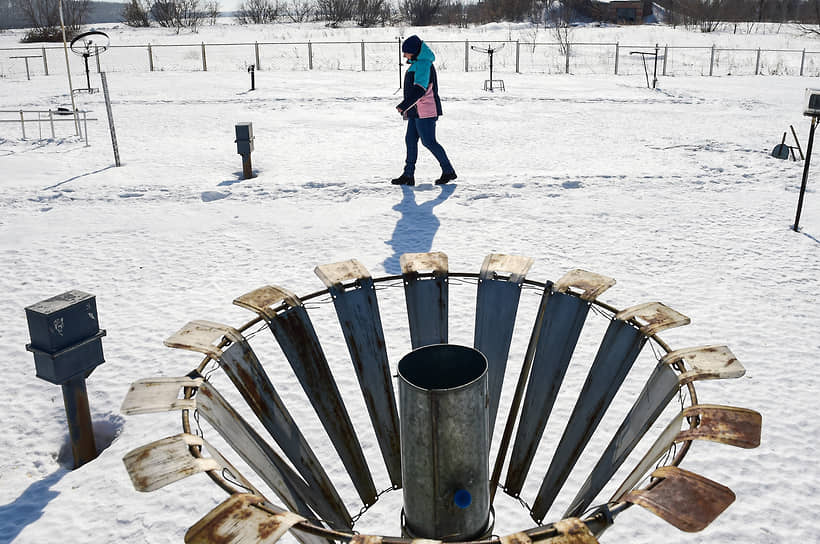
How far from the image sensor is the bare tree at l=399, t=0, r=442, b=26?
50.0 m

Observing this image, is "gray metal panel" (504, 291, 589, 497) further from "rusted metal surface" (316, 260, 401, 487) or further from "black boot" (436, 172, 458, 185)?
"black boot" (436, 172, 458, 185)

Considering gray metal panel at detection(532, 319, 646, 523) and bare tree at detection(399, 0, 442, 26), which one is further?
bare tree at detection(399, 0, 442, 26)

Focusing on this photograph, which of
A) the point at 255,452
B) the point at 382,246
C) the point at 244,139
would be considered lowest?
the point at 382,246

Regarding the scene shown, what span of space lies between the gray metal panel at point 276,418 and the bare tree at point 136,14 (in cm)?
5017

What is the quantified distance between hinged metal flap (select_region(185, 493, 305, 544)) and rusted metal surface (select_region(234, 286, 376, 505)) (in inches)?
48.0

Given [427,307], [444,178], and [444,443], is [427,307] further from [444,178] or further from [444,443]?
[444,178]

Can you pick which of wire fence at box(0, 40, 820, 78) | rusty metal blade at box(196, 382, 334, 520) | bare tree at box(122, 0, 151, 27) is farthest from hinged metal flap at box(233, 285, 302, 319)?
bare tree at box(122, 0, 151, 27)

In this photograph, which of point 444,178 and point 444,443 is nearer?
point 444,443

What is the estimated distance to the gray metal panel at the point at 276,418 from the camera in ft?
8.93

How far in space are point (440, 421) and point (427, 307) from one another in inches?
47.8

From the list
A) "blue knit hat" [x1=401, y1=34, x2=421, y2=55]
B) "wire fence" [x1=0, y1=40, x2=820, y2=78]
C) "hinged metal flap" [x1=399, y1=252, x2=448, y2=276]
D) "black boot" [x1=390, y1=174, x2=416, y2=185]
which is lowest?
"black boot" [x1=390, y1=174, x2=416, y2=185]

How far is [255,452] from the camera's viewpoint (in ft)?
8.12

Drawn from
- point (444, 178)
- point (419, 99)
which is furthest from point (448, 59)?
point (419, 99)

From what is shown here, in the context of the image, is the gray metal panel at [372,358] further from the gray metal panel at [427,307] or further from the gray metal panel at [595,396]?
the gray metal panel at [595,396]
